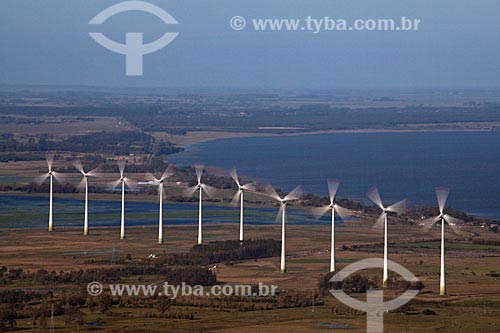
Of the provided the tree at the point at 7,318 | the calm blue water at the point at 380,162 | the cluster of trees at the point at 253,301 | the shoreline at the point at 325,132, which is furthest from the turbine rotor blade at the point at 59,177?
the tree at the point at 7,318

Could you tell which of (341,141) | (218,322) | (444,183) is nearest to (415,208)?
(444,183)

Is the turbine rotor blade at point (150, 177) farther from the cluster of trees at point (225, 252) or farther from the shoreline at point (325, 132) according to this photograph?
the shoreline at point (325, 132)

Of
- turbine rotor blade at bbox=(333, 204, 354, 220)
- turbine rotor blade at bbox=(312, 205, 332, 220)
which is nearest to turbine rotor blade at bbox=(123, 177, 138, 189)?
turbine rotor blade at bbox=(312, 205, 332, 220)

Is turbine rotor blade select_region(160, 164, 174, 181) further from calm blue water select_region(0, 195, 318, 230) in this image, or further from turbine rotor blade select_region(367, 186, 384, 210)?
turbine rotor blade select_region(367, 186, 384, 210)

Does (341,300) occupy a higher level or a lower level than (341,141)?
lower

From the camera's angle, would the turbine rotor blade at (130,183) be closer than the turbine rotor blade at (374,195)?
No

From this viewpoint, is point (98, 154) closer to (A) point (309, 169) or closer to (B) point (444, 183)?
(A) point (309, 169)
